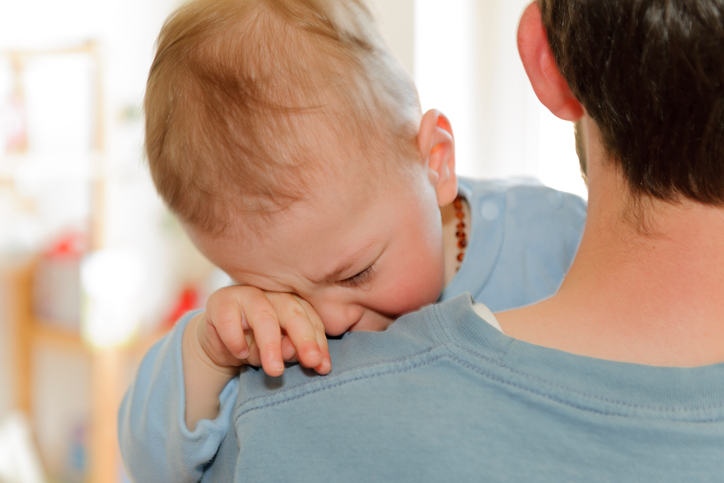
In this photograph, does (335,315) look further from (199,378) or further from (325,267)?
(199,378)

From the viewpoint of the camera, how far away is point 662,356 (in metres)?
0.55

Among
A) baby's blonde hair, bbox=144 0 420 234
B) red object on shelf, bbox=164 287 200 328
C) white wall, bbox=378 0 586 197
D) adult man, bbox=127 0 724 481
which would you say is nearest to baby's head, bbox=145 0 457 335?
baby's blonde hair, bbox=144 0 420 234

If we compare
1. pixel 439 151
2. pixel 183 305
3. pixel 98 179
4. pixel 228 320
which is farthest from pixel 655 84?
pixel 183 305

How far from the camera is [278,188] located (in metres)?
0.80

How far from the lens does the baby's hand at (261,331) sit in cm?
69

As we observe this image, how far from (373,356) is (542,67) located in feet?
1.13

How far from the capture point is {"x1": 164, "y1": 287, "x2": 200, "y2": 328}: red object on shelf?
2723 mm

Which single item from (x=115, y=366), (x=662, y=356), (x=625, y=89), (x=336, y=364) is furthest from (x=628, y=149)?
(x=115, y=366)

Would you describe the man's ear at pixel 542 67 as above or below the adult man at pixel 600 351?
above

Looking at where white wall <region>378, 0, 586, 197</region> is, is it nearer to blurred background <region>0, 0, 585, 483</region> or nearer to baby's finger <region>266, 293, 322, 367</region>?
blurred background <region>0, 0, 585, 483</region>

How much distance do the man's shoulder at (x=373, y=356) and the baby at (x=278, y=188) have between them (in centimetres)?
5

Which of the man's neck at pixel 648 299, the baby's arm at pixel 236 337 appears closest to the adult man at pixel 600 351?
the man's neck at pixel 648 299

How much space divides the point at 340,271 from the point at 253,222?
13 centimetres

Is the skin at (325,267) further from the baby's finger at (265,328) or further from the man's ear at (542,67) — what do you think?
the man's ear at (542,67)
